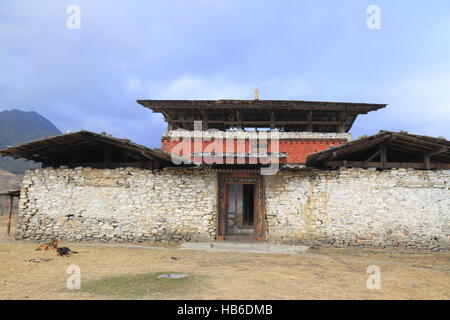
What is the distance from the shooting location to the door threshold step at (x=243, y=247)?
1009 centimetres

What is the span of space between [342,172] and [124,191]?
8.17 meters

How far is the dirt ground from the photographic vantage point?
524cm

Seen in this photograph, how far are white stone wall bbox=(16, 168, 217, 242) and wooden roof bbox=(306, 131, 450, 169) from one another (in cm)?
443

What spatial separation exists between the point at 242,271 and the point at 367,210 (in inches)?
241

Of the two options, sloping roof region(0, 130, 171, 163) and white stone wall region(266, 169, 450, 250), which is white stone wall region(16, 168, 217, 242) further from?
white stone wall region(266, 169, 450, 250)

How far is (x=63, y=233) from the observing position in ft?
37.1

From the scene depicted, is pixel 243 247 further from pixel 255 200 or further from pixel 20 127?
pixel 20 127

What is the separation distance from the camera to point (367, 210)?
35.4ft

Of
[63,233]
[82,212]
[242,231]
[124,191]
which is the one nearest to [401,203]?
[242,231]

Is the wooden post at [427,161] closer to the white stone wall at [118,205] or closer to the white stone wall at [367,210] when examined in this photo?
the white stone wall at [367,210]

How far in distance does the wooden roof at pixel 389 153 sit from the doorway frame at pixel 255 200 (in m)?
2.17

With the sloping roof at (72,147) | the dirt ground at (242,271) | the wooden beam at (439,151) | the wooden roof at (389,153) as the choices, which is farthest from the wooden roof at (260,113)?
the dirt ground at (242,271)

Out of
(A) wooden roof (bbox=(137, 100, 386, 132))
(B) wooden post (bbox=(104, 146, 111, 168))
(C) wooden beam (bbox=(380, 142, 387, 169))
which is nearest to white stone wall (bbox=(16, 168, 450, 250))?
(B) wooden post (bbox=(104, 146, 111, 168))

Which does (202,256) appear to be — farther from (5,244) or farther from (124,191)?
(5,244)
